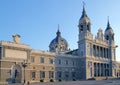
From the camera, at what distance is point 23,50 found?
55.3 meters

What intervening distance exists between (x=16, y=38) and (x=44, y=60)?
13.5 m

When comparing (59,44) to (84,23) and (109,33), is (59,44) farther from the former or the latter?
(84,23)

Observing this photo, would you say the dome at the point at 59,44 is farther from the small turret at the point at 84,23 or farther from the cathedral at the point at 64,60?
the small turret at the point at 84,23

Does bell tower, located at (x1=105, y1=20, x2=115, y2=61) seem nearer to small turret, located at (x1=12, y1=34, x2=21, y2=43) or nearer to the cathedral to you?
the cathedral

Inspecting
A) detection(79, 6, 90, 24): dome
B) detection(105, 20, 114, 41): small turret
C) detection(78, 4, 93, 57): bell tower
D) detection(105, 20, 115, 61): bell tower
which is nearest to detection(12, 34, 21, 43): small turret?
detection(78, 4, 93, 57): bell tower

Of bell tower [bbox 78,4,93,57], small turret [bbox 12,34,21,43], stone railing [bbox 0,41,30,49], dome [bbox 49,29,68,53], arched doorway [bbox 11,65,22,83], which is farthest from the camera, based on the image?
dome [bbox 49,29,68,53]

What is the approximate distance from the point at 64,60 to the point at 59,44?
34.6 metres

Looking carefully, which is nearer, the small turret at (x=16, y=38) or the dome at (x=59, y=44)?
the small turret at (x=16, y=38)

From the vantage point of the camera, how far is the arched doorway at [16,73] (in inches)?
2088

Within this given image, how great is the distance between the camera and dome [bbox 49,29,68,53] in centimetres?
10488

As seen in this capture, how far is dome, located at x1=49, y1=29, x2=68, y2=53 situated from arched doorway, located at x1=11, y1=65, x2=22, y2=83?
1961 inches

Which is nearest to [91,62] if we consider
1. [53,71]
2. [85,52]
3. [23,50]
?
[85,52]

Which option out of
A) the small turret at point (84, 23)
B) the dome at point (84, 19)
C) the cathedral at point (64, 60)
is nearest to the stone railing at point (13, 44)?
the cathedral at point (64, 60)

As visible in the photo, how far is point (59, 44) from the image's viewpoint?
347ft
